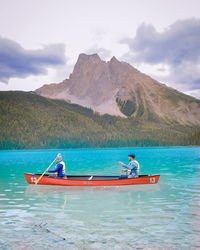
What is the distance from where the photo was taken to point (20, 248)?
11.5 m

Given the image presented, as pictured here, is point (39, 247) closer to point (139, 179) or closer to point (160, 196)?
point (160, 196)

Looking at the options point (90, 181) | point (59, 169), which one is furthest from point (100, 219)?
point (59, 169)

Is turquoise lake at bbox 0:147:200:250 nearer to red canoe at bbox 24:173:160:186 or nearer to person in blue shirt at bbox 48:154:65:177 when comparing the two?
red canoe at bbox 24:173:160:186

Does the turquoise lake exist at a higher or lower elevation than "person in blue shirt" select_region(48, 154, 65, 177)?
lower

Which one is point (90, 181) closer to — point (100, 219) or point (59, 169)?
point (59, 169)

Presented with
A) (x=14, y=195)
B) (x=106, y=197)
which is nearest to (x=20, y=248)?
(x=106, y=197)

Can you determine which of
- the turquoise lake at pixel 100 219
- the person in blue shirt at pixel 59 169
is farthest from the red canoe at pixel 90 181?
the turquoise lake at pixel 100 219

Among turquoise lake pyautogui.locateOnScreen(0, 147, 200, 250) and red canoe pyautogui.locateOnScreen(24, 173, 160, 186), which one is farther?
red canoe pyautogui.locateOnScreen(24, 173, 160, 186)

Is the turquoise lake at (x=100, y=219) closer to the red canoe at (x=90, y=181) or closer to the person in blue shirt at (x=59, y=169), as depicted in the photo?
the red canoe at (x=90, y=181)

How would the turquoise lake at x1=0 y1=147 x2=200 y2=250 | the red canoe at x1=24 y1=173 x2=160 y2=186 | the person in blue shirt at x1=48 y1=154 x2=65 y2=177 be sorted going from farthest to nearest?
1. the person in blue shirt at x1=48 y1=154 x2=65 y2=177
2. the red canoe at x1=24 y1=173 x2=160 y2=186
3. the turquoise lake at x1=0 y1=147 x2=200 y2=250

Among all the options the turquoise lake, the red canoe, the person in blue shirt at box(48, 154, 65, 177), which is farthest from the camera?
the person in blue shirt at box(48, 154, 65, 177)

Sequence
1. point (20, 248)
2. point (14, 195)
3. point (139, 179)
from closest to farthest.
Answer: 1. point (20, 248)
2. point (14, 195)
3. point (139, 179)

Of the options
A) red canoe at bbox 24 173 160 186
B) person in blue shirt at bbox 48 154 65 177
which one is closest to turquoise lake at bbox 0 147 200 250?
red canoe at bbox 24 173 160 186

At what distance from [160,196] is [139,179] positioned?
4.43m
